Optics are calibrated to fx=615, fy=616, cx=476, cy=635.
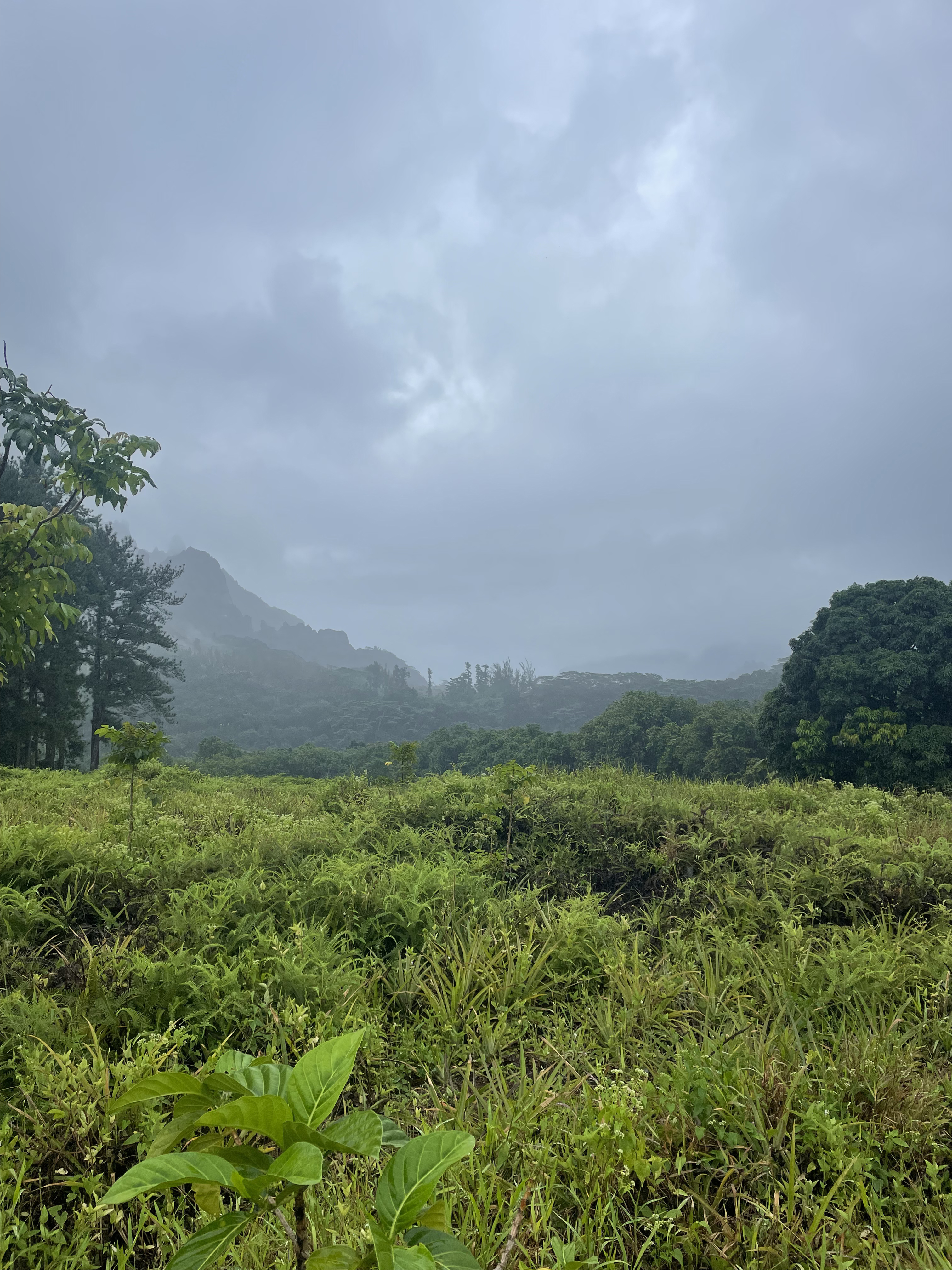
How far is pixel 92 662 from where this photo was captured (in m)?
27.2

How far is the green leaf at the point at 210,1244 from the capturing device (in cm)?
74

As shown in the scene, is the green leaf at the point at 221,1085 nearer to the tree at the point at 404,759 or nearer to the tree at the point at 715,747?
the tree at the point at 404,759

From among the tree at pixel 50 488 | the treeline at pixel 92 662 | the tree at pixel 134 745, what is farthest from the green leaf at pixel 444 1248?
the treeline at pixel 92 662

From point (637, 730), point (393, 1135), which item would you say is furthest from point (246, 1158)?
point (637, 730)

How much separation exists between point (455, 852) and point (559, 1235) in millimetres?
3716

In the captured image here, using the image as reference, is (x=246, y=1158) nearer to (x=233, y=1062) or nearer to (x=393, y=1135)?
(x=233, y=1062)

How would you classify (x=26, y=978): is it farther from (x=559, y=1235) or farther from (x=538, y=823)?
(x=538, y=823)

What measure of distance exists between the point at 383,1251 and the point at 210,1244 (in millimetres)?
214

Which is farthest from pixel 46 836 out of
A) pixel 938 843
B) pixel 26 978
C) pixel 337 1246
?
pixel 938 843

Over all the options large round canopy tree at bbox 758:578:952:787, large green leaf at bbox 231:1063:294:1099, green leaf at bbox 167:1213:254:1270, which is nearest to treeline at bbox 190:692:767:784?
large round canopy tree at bbox 758:578:952:787

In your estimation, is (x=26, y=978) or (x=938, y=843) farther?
(x=938, y=843)

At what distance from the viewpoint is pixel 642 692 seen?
38.6 meters

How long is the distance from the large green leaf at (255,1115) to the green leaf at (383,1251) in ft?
0.53

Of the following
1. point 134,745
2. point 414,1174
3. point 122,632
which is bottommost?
point 414,1174
